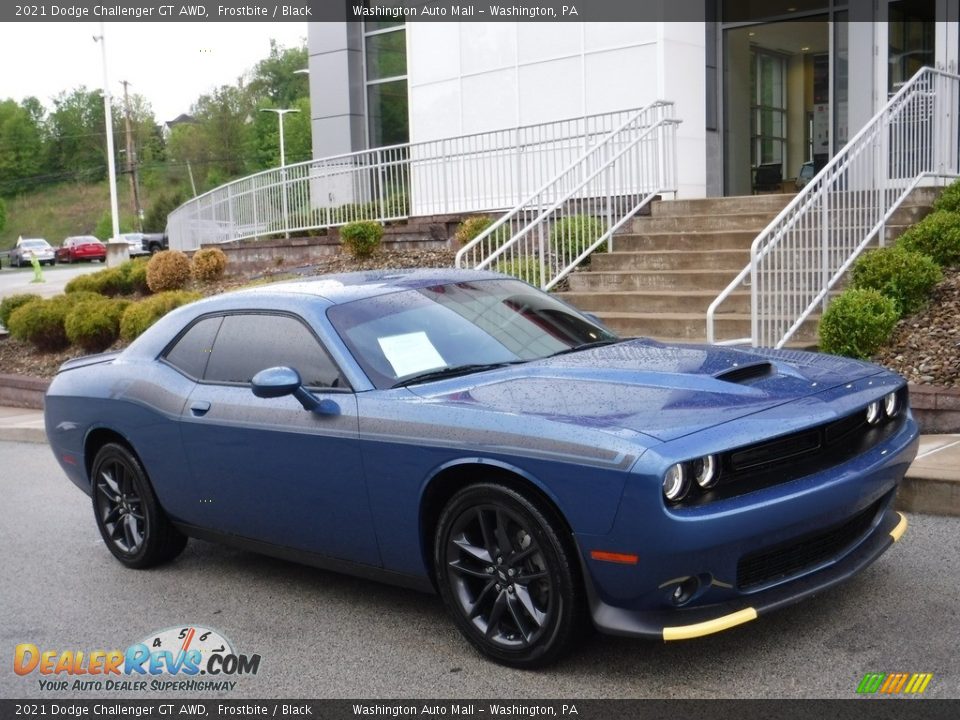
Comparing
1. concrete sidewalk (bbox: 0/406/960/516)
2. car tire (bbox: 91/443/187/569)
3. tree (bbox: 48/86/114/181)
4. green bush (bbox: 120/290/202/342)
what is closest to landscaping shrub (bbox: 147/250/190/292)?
green bush (bbox: 120/290/202/342)

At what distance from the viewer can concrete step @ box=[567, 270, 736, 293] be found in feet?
37.0

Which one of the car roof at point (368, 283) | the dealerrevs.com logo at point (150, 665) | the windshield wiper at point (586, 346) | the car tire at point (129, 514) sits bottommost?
the dealerrevs.com logo at point (150, 665)

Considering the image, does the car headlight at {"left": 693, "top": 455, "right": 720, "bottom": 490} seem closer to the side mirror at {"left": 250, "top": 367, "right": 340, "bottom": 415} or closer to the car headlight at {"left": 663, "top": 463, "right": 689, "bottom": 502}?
the car headlight at {"left": 663, "top": 463, "right": 689, "bottom": 502}

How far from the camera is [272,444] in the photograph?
5113 mm

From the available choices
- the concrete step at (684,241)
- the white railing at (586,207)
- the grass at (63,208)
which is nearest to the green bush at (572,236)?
the white railing at (586,207)

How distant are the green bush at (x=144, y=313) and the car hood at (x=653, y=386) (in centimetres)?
1038

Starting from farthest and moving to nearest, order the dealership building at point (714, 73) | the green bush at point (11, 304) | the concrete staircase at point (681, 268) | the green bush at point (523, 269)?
1. the green bush at point (11, 304)
2. the dealership building at point (714, 73)
3. the green bush at point (523, 269)
4. the concrete staircase at point (681, 268)

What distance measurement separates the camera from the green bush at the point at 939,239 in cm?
972

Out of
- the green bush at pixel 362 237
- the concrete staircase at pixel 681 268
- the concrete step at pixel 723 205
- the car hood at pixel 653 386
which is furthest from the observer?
the green bush at pixel 362 237

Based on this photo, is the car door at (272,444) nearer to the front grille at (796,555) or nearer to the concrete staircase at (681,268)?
the front grille at (796,555)

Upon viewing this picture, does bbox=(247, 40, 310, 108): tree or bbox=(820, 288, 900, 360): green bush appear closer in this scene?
bbox=(820, 288, 900, 360): green bush

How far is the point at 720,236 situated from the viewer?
12.1 metres

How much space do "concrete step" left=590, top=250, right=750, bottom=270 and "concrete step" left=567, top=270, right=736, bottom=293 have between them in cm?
23

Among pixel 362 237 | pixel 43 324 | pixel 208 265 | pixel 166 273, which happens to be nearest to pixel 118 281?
pixel 166 273
